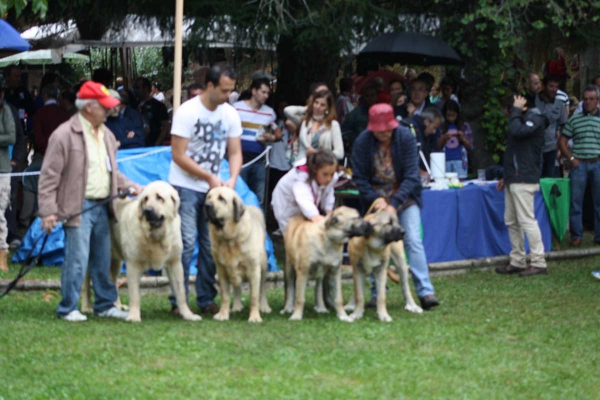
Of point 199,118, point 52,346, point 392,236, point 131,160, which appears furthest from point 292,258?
point 131,160

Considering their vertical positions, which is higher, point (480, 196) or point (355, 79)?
point (355, 79)

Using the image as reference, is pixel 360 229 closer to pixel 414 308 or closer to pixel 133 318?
pixel 414 308

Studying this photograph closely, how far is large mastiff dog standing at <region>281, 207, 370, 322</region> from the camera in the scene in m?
8.58

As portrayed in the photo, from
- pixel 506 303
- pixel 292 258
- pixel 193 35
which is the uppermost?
pixel 193 35

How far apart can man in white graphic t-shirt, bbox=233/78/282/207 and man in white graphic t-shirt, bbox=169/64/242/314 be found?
379 cm

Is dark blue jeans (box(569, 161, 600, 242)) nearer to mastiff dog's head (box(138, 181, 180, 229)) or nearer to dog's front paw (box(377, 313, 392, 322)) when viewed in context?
dog's front paw (box(377, 313, 392, 322))

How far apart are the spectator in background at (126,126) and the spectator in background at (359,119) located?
2.69 meters

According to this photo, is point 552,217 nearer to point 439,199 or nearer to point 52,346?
point 439,199

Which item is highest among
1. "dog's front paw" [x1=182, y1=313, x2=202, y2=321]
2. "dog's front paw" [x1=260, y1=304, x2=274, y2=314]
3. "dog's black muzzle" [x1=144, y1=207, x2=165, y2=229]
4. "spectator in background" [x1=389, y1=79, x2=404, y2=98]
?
"spectator in background" [x1=389, y1=79, x2=404, y2=98]

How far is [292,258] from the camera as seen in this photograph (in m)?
8.94

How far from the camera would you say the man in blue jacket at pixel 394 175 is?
357 inches

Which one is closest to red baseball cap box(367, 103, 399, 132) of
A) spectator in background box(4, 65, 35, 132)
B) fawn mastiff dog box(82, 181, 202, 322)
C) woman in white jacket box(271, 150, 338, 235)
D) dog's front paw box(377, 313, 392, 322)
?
woman in white jacket box(271, 150, 338, 235)

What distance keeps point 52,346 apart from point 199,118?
2.32 m

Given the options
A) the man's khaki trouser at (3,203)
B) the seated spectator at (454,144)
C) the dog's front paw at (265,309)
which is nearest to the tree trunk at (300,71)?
the seated spectator at (454,144)
